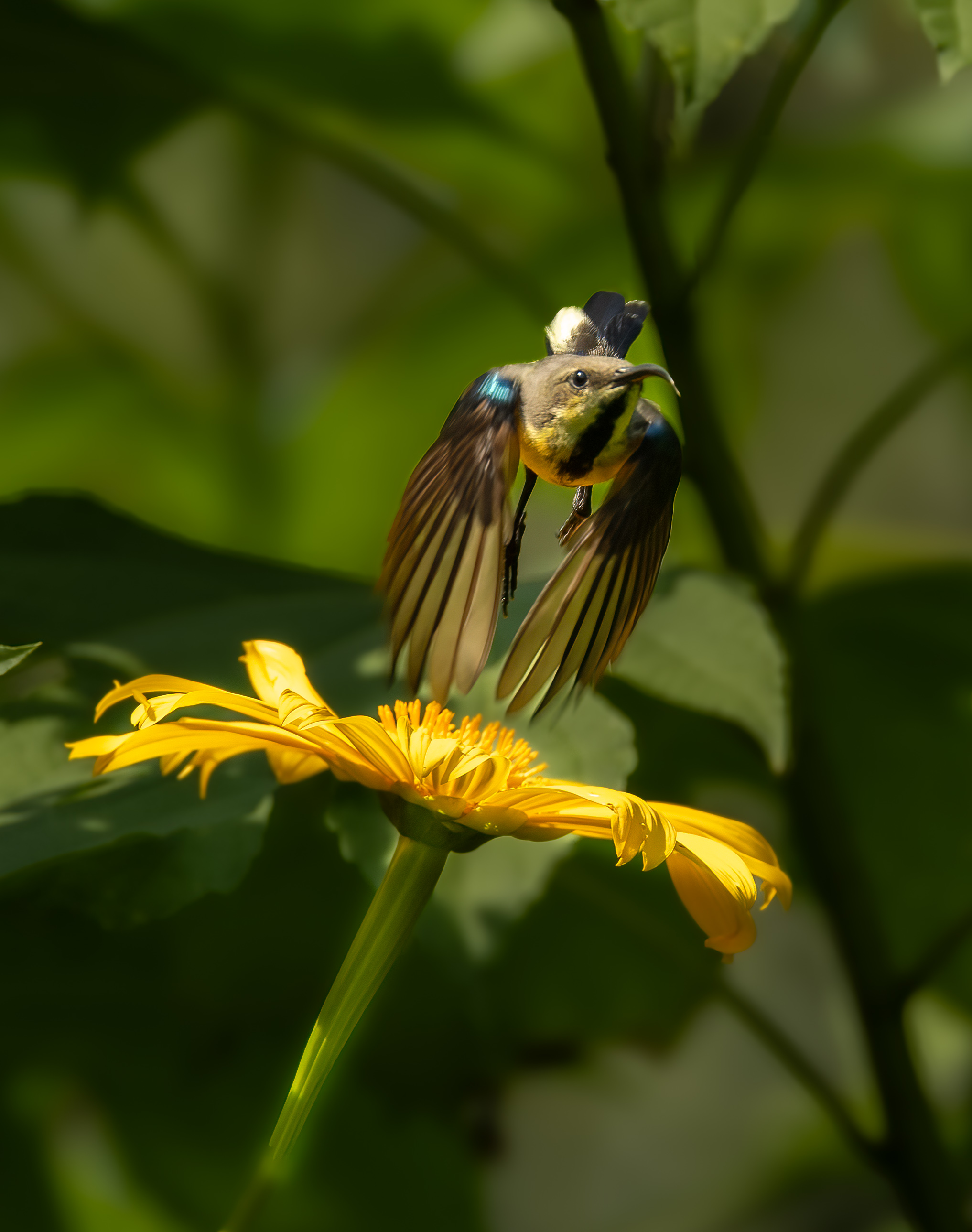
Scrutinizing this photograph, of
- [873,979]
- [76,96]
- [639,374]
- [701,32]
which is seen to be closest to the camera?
[639,374]

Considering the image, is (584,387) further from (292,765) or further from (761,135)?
(761,135)

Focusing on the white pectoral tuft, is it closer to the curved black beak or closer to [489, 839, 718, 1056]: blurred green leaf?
the curved black beak

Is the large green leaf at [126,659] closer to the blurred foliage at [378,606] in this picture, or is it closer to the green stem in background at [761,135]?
the blurred foliage at [378,606]

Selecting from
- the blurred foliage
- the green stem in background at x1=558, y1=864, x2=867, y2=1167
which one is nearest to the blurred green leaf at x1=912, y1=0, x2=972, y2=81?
the blurred foliage

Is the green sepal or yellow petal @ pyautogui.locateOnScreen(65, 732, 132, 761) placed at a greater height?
yellow petal @ pyautogui.locateOnScreen(65, 732, 132, 761)

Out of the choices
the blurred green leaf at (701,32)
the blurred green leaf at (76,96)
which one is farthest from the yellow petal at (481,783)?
the blurred green leaf at (76,96)

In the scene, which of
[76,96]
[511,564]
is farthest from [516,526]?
[76,96]
